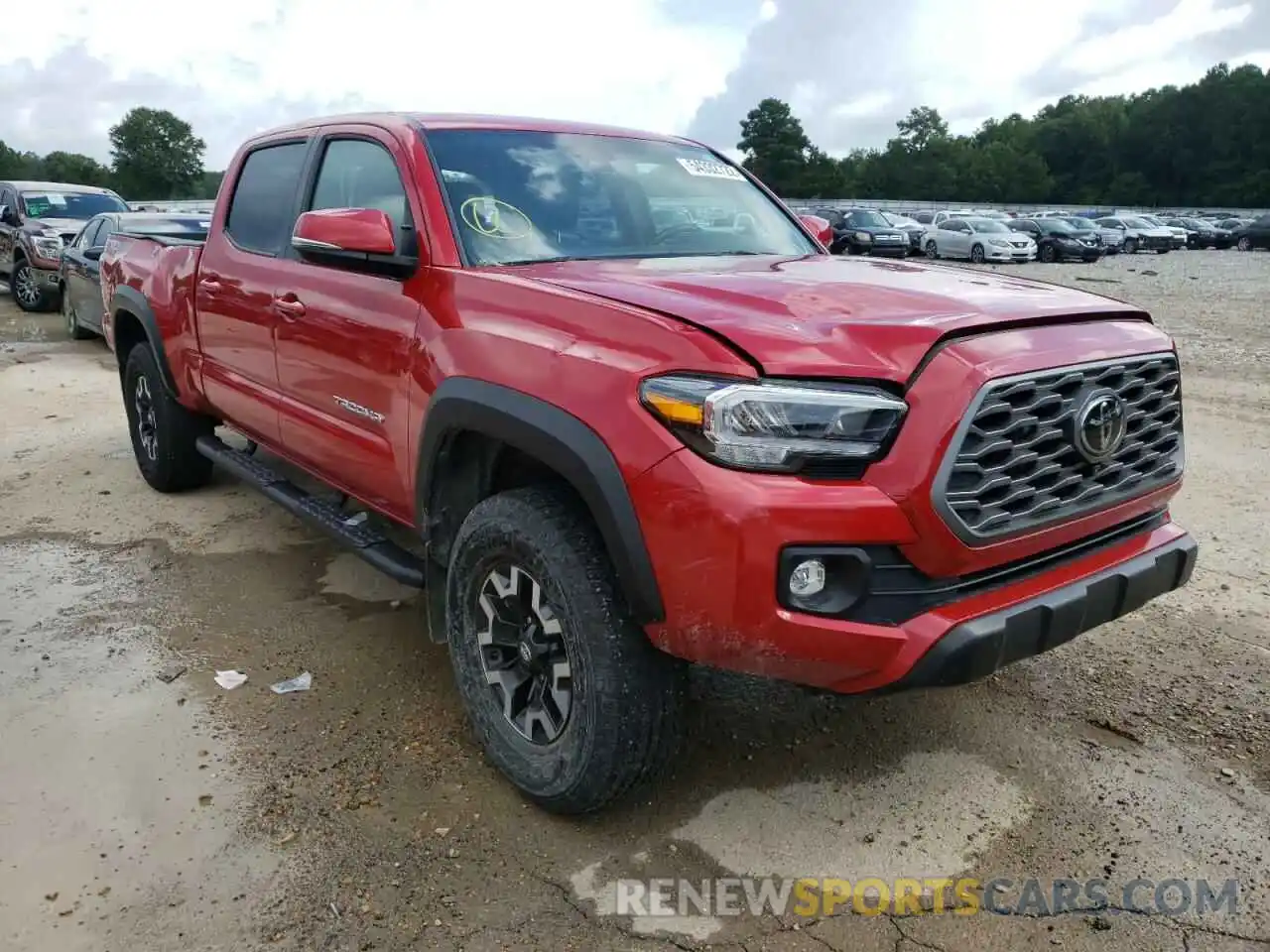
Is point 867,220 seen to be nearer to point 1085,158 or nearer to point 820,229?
point 820,229

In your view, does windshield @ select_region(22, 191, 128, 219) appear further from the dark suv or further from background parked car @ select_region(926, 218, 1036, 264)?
background parked car @ select_region(926, 218, 1036, 264)

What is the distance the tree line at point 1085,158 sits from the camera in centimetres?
8219

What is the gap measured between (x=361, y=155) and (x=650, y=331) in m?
1.90

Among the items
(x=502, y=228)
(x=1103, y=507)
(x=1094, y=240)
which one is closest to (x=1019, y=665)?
(x=1103, y=507)

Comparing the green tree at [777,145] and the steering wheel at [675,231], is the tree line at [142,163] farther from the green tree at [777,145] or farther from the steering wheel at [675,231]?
the steering wheel at [675,231]

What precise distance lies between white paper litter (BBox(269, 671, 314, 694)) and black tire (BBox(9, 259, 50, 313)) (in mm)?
13332

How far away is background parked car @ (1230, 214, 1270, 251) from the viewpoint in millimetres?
37406

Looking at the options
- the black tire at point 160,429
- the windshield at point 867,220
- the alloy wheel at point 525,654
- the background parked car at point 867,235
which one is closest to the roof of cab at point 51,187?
the black tire at point 160,429

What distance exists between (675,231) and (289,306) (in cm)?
150

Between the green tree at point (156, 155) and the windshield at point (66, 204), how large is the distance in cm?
8048

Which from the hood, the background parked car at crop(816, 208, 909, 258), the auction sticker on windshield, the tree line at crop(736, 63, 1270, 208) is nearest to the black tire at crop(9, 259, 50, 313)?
the auction sticker on windshield

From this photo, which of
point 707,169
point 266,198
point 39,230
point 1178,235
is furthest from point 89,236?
point 1178,235

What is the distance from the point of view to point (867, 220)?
31688 millimetres

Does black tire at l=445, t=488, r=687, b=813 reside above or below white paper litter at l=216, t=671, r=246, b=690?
above
